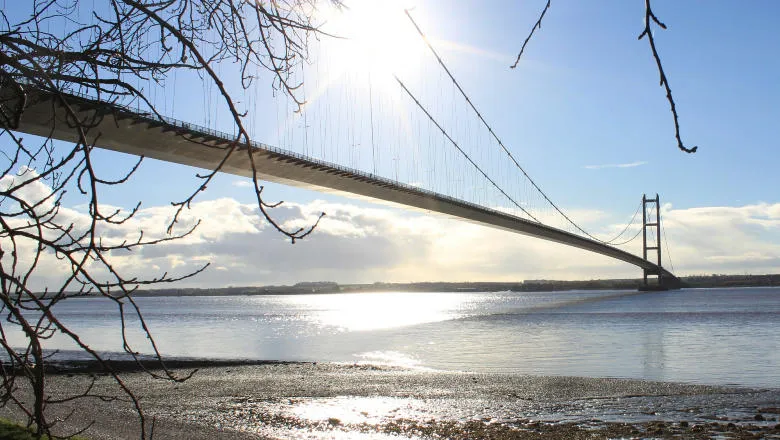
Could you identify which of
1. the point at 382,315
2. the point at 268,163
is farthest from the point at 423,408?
the point at 382,315

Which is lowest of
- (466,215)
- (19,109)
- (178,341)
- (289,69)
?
(178,341)

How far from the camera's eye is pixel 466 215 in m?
50.0

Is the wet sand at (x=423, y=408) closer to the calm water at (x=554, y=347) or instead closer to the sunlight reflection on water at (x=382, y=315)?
the calm water at (x=554, y=347)

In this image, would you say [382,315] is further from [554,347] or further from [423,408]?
[423,408]

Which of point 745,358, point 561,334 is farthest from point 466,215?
point 745,358

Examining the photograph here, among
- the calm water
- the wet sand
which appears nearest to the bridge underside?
the wet sand

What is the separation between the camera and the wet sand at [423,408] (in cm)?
1168

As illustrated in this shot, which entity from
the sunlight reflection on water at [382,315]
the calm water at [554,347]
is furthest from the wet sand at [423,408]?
the sunlight reflection on water at [382,315]

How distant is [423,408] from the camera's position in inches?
579

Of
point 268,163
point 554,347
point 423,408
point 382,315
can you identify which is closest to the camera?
point 423,408

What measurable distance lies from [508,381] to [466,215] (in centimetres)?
3112

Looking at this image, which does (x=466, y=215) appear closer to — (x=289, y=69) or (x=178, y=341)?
(x=178, y=341)

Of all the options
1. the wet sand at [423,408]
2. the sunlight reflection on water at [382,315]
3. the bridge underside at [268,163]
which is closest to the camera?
the wet sand at [423,408]

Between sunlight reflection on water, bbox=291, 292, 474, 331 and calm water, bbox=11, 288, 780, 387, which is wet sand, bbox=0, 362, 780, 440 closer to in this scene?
calm water, bbox=11, 288, 780, 387
